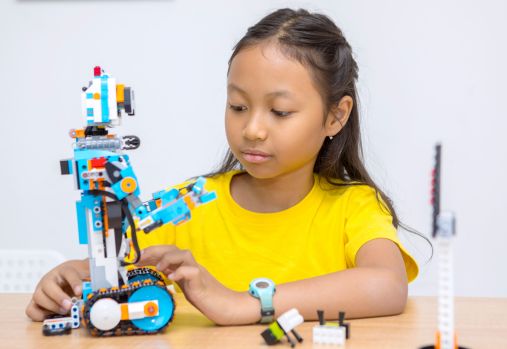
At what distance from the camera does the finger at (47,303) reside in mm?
1192

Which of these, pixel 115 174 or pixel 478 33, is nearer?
pixel 115 174

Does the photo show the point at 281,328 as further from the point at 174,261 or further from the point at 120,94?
the point at 120,94

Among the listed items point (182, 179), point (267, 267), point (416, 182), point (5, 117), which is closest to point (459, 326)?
point (267, 267)

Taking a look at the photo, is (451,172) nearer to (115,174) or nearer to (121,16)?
(121,16)

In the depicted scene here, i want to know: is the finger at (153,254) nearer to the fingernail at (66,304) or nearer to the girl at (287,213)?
the girl at (287,213)

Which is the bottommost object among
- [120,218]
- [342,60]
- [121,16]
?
[120,218]

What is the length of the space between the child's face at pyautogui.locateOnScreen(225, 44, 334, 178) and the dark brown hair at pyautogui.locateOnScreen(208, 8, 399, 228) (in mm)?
33

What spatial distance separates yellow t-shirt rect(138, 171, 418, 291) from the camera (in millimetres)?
1464

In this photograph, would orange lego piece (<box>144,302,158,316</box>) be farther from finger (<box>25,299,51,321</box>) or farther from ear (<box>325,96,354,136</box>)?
ear (<box>325,96,354,136</box>)

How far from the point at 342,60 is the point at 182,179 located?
1112 millimetres

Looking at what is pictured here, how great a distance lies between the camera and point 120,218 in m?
1.06

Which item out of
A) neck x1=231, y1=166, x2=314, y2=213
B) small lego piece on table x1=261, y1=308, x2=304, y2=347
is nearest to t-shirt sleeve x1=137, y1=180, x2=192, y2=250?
neck x1=231, y1=166, x2=314, y2=213

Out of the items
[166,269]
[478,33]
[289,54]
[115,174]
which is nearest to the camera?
[115,174]

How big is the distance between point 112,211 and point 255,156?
1.16 feet
